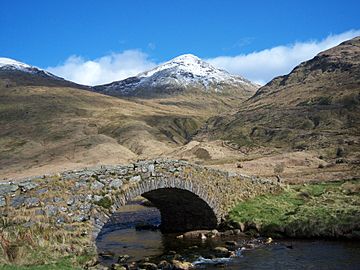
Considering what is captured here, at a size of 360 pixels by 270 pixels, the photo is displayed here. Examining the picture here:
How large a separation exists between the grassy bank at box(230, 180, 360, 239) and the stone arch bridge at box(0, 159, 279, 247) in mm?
1311

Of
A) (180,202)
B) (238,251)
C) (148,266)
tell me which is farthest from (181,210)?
(148,266)

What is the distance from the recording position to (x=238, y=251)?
20.0m

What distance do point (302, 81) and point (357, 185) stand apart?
9047cm

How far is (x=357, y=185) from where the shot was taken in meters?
28.8

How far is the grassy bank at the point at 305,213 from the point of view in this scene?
69.5ft

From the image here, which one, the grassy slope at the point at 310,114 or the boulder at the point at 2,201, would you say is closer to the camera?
the boulder at the point at 2,201

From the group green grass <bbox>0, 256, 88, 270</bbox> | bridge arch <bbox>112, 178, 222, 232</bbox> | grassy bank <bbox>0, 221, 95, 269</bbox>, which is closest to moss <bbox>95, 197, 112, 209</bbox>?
bridge arch <bbox>112, 178, 222, 232</bbox>

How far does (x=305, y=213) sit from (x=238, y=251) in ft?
17.0

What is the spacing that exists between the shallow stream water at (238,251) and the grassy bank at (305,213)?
852 millimetres

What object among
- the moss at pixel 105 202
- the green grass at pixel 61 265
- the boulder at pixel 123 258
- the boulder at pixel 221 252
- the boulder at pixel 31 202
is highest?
the boulder at pixel 31 202

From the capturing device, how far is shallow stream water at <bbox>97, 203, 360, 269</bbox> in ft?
57.4

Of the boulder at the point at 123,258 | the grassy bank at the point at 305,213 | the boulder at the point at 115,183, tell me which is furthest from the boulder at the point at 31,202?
the grassy bank at the point at 305,213

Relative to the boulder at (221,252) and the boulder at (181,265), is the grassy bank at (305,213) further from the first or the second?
the boulder at (181,265)

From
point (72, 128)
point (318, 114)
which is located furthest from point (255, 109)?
point (72, 128)
